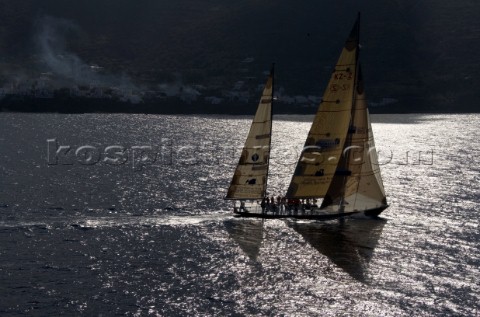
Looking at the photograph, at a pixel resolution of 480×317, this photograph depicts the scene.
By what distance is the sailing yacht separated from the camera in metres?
80.7

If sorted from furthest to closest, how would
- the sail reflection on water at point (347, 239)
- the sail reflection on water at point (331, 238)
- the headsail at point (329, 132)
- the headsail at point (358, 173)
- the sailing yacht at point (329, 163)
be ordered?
the headsail at point (358, 173) < the sailing yacht at point (329, 163) < the headsail at point (329, 132) < the sail reflection on water at point (331, 238) < the sail reflection on water at point (347, 239)

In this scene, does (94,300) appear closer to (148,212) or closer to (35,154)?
(148,212)

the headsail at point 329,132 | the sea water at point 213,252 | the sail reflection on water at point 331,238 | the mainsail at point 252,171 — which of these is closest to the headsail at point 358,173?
the headsail at point 329,132

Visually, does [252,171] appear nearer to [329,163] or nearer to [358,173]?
[329,163]

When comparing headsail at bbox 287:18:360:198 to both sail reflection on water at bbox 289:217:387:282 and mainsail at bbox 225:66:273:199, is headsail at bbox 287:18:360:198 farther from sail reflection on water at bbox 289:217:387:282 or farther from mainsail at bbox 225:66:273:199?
sail reflection on water at bbox 289:217:387:282

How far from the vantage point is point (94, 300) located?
198 ft

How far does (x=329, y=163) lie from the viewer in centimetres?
8288

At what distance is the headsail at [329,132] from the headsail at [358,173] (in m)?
1.10

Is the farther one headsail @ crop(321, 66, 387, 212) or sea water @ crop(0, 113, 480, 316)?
headsail @ crop(321, 66, 387, 212)

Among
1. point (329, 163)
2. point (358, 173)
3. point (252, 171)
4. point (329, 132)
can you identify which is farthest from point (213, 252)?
point (358, 173)

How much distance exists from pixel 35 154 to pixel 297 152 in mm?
52352

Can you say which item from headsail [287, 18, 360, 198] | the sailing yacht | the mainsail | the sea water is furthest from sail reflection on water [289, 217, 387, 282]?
the mainsail

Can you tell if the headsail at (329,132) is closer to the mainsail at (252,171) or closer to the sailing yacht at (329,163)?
the sailing yacht at (329,163)

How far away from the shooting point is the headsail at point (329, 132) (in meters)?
80.0
